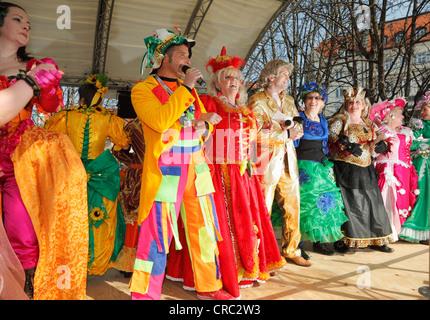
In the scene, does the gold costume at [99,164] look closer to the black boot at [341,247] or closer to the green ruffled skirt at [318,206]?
the green ruffled skirt at [318,206]

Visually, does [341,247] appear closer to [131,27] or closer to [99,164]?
[99,164]

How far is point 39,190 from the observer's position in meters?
1.88

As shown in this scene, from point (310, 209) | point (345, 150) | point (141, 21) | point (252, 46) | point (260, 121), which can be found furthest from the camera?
point (252, 46)

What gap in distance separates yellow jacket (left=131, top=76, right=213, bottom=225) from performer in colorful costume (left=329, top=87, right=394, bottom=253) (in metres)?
2.66

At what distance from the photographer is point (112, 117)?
3172 millimetres

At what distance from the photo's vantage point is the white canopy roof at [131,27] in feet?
21.5

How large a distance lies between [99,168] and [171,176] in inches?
45.1

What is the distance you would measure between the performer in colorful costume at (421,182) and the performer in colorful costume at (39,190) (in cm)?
449

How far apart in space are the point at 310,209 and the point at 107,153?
2260 mm

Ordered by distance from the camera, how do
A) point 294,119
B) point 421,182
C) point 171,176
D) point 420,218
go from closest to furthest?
1. point 171,176
2. point 294,119
3. point 420,218
4. point 421,182

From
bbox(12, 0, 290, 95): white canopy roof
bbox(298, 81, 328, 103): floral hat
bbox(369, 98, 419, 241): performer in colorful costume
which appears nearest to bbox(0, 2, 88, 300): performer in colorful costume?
bbox(298, 81, 328, 103): floral hat

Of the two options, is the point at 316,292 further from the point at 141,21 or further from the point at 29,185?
the point at 141,21

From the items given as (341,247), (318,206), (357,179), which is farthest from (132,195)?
(357,179)
